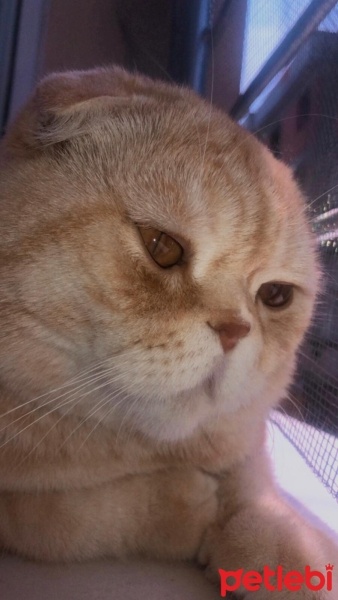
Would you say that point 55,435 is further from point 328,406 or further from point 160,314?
point 328,406

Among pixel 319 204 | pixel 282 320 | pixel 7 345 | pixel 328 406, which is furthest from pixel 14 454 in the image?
pixel 319 204

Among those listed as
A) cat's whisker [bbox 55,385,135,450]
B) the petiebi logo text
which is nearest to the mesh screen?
the petiebi logo text

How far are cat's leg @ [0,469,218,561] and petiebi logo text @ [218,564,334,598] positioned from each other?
0.13 meters

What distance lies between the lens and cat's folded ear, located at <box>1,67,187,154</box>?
901mm

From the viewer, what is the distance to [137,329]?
87cm

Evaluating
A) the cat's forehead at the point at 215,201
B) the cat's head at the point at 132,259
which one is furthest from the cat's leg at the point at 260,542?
the cat's forehead at the point at 215,201

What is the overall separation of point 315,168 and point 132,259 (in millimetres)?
734

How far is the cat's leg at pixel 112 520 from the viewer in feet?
3.24

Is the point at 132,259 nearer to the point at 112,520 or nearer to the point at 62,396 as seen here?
the point at 62,396

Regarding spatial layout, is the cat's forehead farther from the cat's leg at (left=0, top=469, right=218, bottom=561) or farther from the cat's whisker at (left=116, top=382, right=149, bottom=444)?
the cat's leg at (left=0, top=469, right=218, bottom=561)

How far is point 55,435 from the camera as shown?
3.29 feet

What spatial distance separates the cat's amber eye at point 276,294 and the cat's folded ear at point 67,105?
1.33ft

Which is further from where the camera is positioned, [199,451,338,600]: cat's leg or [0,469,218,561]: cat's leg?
[0,469,218,561]: cat's leg

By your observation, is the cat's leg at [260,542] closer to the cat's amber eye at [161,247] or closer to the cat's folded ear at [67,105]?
the cat's amber eye at [161,247]
